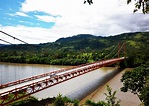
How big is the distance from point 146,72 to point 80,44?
5622 inches

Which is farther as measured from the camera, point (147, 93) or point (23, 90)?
point (23, 90)

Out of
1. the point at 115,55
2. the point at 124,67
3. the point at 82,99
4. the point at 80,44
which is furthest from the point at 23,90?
the point at 80,44

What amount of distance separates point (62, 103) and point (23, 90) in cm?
331

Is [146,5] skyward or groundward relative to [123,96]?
skyward

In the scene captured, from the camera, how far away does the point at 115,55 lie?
62125mm

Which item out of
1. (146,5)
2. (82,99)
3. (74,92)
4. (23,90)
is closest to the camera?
(146,5)

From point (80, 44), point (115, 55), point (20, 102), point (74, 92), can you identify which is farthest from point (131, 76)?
point (80, 44)

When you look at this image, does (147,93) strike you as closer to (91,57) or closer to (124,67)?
(124,67)

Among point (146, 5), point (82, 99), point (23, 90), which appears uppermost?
point (146, 5)

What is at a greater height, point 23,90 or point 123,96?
point 23,90

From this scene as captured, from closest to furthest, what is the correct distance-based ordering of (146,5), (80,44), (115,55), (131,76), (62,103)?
(146,5)
(62,103)
(131,76)
(115,55)
(80,44)

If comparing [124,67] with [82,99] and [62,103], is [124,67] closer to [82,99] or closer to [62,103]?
[82,99]

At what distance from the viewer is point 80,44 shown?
161 m

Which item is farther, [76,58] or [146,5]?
[76,58]
